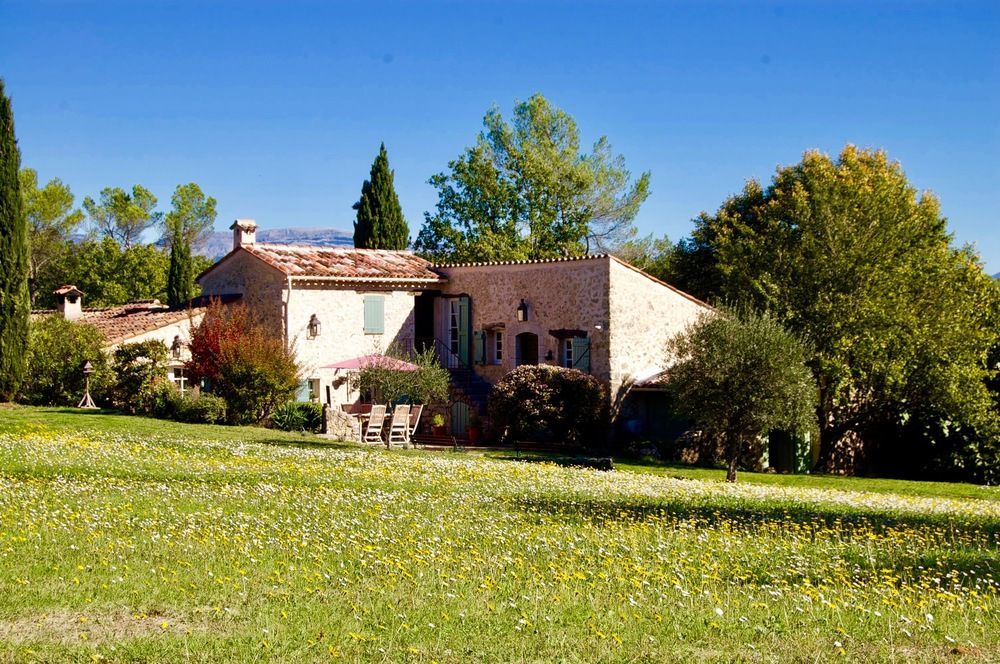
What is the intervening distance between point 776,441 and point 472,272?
1124cm

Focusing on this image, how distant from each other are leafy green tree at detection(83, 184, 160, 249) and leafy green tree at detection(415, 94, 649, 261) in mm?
29225

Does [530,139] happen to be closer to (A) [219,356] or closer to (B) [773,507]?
(A) [219,356]

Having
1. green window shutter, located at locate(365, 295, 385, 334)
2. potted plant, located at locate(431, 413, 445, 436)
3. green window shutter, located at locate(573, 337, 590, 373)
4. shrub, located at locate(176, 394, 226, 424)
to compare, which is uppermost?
green window shutter, located at locate(365, 295, 385, 334)

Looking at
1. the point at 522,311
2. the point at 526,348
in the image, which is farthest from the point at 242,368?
the point at 526,348

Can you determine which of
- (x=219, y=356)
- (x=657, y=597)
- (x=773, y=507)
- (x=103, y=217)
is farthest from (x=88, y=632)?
(x=103, y=217)

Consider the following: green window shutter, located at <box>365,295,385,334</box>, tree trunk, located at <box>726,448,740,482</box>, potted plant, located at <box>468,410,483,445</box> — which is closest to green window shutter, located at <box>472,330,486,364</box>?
potted plant, located at <box>468,410,483,445</box>

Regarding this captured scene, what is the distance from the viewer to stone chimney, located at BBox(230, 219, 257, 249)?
1503 inches

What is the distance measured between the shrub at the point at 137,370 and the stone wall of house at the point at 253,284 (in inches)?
142

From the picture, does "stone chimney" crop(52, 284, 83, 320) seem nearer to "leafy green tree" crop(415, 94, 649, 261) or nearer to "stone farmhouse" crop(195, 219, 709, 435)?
"stone farmhouse" crop(195, 219, 709, 435)

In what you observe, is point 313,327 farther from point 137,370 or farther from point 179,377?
point 137,370

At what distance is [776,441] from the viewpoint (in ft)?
108

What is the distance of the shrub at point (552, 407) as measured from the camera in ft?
101

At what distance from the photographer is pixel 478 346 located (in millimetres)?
35531

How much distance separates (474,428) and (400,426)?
618cm
